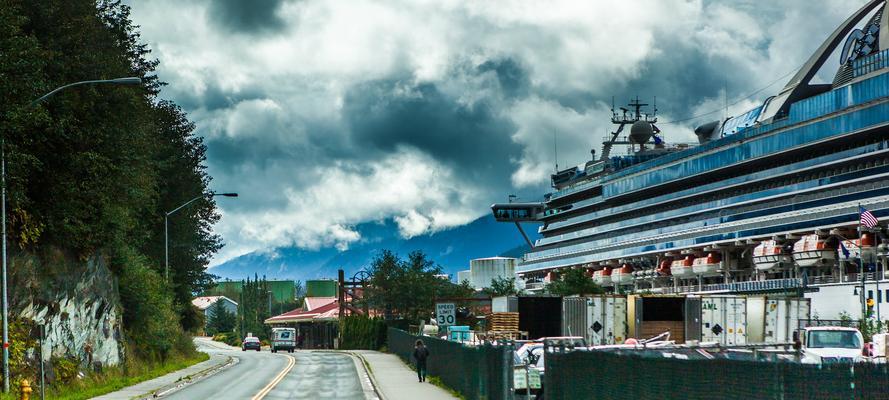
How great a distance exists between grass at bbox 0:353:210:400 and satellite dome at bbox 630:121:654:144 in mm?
116409

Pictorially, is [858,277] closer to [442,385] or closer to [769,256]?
[769,256]

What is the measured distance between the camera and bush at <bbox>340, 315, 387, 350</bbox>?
9600 centimetres

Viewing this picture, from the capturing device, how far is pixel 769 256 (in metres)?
103

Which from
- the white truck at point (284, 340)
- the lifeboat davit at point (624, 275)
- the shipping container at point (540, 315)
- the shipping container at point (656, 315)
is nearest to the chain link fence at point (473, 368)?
the shipping container at point (540, 315)

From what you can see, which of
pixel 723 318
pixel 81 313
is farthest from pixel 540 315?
pixel 81 313

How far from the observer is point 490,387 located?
25672mm

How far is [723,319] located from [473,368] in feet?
72.7

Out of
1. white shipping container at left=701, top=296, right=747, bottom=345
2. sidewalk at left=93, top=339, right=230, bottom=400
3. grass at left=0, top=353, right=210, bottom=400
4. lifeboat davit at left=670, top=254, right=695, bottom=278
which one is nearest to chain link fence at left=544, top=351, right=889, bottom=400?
grass at left=0, top=353, right=210, bottom=400

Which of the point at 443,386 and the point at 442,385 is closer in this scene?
the point at 443,386

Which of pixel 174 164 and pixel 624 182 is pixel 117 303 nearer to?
pixel 174 164

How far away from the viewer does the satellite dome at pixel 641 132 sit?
550 feet

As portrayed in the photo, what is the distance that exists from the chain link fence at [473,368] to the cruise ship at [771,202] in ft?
147

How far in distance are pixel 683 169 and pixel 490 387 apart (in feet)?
348

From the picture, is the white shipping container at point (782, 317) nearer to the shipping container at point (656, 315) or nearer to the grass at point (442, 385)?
the shipping container at point (656, 315)
